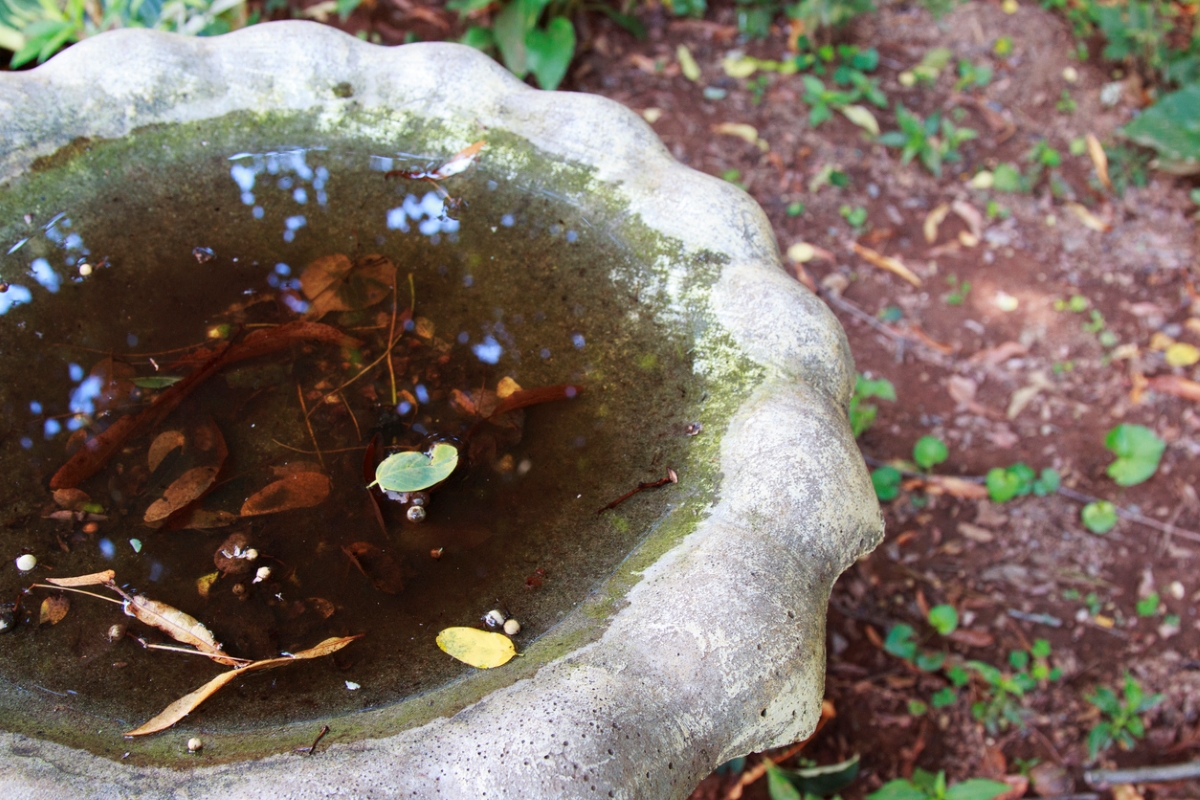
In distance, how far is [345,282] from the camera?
1.84 meters

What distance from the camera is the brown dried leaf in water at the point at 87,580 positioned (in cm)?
141

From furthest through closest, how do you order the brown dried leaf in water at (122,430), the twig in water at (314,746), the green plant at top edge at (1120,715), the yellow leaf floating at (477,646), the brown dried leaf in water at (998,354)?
the brown dried leaf in water at (998,354) → the green plant at top edge at (1120,715) → the brown dried leaf in water at (122,430) → the yellow leaf floating at (477,646) → the twig in water at (314,746)

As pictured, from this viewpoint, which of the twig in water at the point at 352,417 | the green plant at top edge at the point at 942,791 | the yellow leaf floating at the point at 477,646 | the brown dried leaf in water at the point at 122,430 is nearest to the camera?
the yellow leaf floating at the point at 477,646

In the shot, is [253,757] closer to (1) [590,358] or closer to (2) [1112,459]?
(1) [590,358]

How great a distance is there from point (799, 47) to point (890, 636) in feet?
8.72

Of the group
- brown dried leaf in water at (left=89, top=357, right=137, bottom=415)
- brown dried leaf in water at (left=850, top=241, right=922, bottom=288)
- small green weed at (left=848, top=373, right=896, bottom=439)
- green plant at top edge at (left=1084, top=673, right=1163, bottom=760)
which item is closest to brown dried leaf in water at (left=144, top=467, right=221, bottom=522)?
brown dried leaf in water at (left=89, top=357, right=137, bottom=415)

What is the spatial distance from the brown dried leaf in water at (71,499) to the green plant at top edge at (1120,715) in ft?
8.65

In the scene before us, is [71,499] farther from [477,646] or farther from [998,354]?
[998,354]

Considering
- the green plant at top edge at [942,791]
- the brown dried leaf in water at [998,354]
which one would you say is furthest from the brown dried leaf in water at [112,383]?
the brown dried leaf in water at [998,354]

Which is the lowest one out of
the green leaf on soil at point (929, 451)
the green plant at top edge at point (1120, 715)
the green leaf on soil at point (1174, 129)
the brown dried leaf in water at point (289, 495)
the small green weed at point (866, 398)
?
the green plant at top edge at point (1120, 715)

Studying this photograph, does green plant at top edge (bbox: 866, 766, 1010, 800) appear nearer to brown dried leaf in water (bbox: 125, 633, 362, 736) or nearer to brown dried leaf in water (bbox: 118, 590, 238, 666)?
brown dried leaf in water (bbox: 125, 633, 362, 736)

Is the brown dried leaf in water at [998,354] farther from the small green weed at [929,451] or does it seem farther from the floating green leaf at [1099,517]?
the floating green leaf at [1099,517]

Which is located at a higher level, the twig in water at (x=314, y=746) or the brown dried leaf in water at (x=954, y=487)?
the twig in water at (x=314, y=746)

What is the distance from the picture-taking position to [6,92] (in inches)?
68.5
